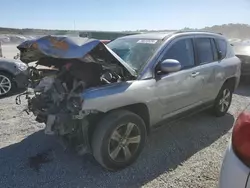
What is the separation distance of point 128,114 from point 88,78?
648 millimetres

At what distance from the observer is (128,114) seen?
10.7 feet

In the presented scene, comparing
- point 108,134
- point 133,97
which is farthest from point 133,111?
point 108,134

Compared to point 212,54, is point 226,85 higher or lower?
lower

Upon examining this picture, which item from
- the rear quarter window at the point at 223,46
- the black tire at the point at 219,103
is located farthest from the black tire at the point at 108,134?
the rear quarter window at the point at 223,46

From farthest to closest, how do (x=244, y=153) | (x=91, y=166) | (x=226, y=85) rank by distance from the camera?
(x=226, y=85) < (x=91, y=166) < (x=244, y=153)

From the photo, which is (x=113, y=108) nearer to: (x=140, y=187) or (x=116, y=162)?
(x=116, y=162)

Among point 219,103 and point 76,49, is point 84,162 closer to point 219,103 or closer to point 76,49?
point 76,49

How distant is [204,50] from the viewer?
4559 mm

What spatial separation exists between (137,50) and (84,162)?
174cm

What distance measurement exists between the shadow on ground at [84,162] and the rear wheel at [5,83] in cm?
320

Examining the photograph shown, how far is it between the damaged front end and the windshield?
362 mm

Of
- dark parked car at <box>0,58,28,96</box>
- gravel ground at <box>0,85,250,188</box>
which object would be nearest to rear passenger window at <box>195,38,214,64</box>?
gravel ground at <box>0,85,250,188</box>

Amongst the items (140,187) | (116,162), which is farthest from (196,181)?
(116,162)

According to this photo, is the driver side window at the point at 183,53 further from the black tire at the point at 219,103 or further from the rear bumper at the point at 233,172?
the rear bumper at the point at 233,172
